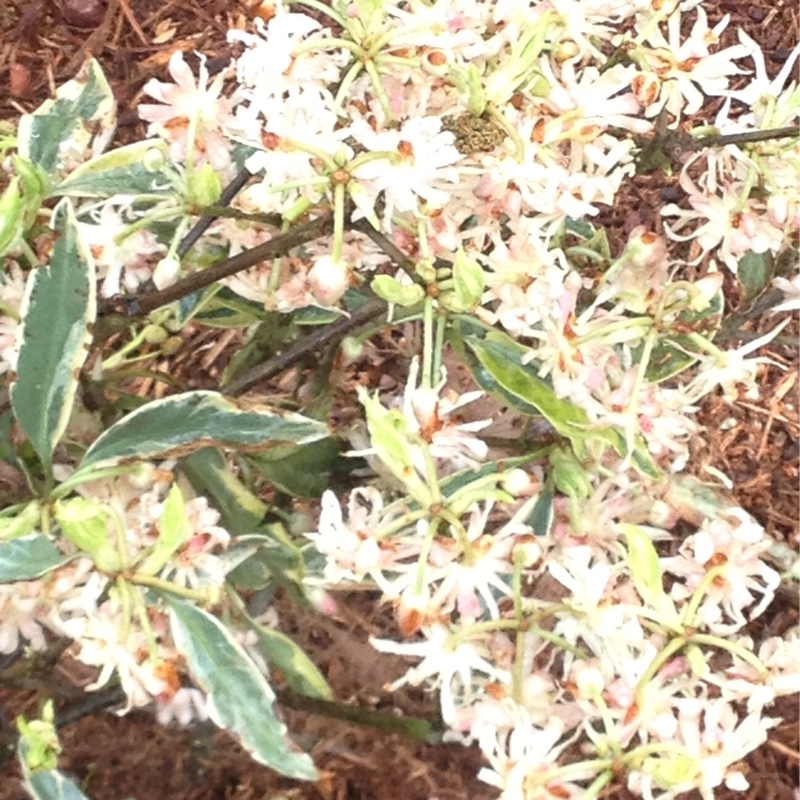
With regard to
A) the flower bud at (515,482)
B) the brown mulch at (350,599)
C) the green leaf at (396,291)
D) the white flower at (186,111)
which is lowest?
the brown mulch at (350,599)

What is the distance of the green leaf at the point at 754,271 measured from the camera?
2.49 feet

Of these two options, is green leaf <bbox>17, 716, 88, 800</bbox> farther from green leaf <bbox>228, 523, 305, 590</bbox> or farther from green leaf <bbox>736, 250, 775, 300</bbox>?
green leaf <bbox>736, 250, 775, 300</bbox>

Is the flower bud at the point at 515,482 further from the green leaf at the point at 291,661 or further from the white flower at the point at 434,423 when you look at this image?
the green leaf at the point at 291,661

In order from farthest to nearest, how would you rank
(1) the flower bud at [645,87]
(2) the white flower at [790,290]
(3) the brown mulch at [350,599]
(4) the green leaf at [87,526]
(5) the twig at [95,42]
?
(5) the twig at [95,42]
(3) the brown mulch at [350,599]
(2) the white flower at [790,290]
(1) the flower bud at [645,87]
(4) the green leaf at [87,526]

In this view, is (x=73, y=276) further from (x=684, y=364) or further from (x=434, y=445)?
(x=684, y=364)

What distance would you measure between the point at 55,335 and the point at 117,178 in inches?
4.3

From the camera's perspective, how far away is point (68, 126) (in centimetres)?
68

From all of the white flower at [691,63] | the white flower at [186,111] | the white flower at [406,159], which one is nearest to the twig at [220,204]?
the white flower at [186,111]

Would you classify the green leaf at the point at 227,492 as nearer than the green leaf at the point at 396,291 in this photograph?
No

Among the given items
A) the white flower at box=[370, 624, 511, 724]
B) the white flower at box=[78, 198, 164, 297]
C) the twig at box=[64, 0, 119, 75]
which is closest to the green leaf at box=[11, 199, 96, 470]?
the white flower at box=[78, 198, 164, 297]

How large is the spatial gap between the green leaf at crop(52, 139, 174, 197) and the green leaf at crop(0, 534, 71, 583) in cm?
22

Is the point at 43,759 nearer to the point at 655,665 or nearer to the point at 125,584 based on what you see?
the point at 125,584

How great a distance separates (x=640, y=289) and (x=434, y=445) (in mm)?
165

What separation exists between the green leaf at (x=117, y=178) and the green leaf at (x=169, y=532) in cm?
22
